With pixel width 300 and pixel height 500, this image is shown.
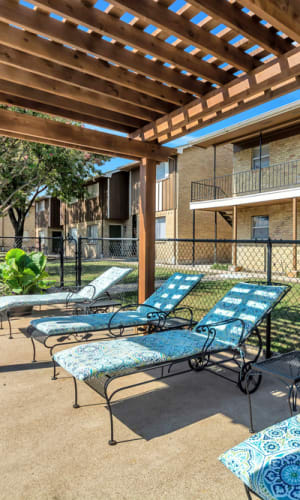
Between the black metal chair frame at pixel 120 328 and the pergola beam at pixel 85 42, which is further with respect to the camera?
the black metal chair frame at pixel 120 328

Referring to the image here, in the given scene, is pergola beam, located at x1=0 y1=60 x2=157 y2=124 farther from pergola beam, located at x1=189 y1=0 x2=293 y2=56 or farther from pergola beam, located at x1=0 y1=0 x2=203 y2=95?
pergola beam, located at x1=189 y1=0 x2=293 y2=56

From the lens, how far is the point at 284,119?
13078 millimetres

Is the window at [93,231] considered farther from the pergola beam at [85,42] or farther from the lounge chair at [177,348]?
the pergola beam at [85,42]

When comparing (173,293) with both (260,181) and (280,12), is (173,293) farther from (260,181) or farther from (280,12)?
(260,181)

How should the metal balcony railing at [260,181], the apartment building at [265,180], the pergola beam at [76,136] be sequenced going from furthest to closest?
the metal balcony railing at [260,181]
the apartment building at [265,180]
the pergola beam at [76,136]

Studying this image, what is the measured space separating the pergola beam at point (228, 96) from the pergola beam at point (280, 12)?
1.74ft

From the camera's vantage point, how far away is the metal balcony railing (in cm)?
1382

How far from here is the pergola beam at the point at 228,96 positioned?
3.01 meters

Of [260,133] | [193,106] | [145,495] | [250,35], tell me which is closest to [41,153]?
[260,133]

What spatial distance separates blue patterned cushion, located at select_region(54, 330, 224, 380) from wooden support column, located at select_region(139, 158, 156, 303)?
65.6 inches

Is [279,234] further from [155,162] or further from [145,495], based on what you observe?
[145,495]

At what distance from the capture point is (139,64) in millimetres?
3182

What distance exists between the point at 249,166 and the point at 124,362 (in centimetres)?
1466

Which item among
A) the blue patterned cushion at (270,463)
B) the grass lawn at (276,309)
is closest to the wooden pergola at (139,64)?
the blue patterned cushion at (270,463)
